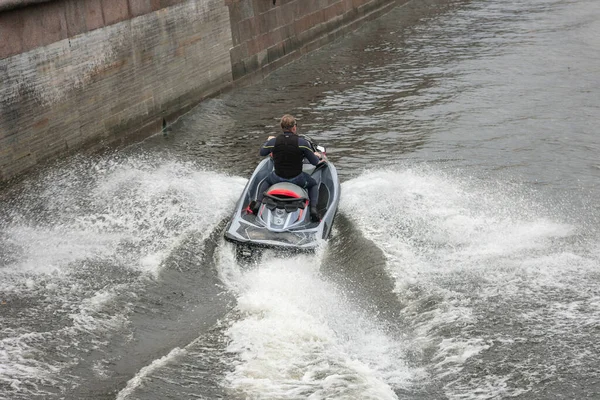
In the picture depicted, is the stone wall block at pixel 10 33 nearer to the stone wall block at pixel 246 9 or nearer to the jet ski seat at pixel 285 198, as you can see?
the jet ski seat at pixel 285 198

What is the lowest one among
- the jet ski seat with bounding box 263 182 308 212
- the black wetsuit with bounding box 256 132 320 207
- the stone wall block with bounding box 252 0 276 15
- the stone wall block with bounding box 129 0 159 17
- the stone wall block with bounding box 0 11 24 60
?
the jet ski seat with bounding box 263 182 308 212

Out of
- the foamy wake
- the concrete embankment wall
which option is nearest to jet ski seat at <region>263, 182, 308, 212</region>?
the foamy wake

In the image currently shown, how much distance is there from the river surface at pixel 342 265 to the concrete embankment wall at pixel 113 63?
1.86 feet

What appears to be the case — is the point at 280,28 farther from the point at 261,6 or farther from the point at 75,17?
the point at 75,17

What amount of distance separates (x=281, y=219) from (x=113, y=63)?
22.1 feet

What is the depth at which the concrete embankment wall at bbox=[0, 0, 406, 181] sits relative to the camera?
47.6 feet

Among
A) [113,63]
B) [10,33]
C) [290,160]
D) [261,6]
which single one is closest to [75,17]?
[113,63]

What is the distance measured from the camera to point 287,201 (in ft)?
39.9

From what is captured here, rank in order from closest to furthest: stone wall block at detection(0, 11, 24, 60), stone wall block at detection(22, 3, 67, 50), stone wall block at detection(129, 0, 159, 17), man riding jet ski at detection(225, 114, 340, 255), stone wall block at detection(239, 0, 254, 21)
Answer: man riding jet ski at detection(225, 114, 340, 255)
stone wall block at detection(0, 11, 24, 60)
stone wall block at detection(22, 3, 67, 50)
stone wall block at detection(129, 0, 159, 17)
stone wall block at detection(239, 0, 254, 21)

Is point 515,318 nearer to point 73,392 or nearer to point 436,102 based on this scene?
point 73,392

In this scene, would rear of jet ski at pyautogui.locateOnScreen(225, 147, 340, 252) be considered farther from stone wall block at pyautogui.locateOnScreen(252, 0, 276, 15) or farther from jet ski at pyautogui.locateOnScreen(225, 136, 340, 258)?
stone wall block at pyautogui.locateOnScreen(252, 0, 276, 15)

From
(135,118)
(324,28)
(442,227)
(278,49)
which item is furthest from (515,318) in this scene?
(324,28)

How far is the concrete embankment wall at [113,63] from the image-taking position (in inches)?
571

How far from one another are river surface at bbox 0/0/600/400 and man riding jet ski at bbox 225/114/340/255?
1.24 ft
